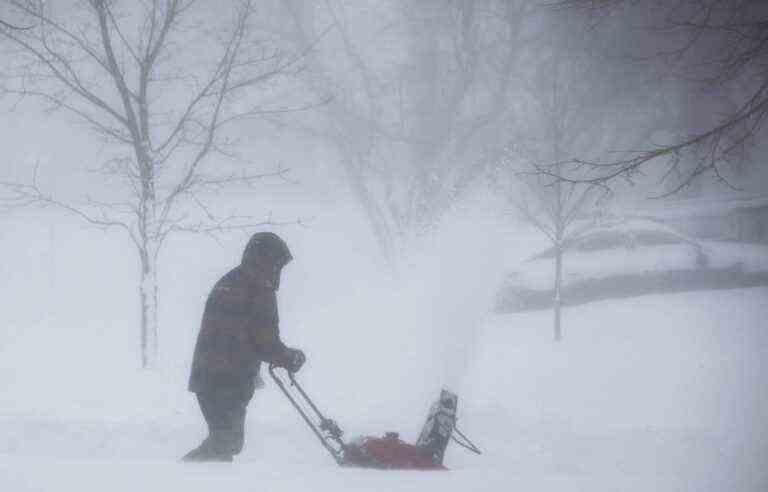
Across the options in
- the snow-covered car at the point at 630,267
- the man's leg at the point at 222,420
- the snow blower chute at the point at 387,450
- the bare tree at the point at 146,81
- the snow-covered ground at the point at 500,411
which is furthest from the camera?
the snow-covered car at the point at 630,267

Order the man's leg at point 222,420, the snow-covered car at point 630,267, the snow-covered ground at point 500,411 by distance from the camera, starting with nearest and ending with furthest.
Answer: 1. the snow-covered ground at point 500,411
2. the man's leg at point 222,420
3. the snow-covered car at point 630,267

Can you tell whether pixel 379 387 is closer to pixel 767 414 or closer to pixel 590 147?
pixel 767 414

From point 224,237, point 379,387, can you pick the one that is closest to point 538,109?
point 379,387

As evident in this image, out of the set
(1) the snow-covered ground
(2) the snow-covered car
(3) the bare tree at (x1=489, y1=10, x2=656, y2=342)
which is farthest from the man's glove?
(2) the snow-covered car

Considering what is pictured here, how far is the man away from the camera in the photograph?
148 inches

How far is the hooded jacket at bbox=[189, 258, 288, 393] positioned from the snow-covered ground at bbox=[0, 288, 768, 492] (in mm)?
693

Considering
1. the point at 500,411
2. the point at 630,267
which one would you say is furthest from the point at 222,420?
the point at 630,267

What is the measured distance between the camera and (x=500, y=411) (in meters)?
6.34

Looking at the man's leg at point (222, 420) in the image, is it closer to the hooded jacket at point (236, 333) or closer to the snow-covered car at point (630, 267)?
the hooded jacket at point (236, 333)

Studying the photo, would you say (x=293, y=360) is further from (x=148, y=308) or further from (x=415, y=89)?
(x=415, y=89)

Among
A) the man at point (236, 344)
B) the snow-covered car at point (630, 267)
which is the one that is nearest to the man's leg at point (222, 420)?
the man at point (236, 344)

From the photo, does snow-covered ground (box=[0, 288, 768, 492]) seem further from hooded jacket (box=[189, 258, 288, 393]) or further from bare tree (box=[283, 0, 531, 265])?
bare tree (box=[283, 0, 531, 265])

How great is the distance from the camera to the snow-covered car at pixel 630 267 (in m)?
10.6

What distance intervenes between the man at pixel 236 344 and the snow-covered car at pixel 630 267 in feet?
23.8
